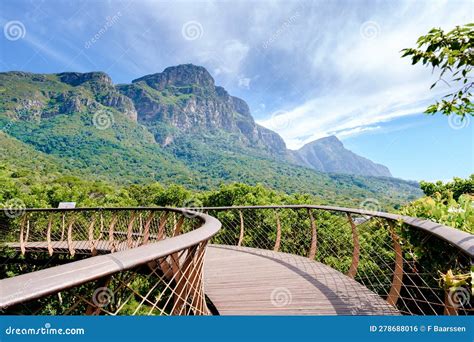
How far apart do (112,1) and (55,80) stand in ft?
456

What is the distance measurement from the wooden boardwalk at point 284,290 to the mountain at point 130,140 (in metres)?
21.5

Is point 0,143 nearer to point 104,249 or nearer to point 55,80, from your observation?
point 104,249

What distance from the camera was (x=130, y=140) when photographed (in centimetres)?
8981

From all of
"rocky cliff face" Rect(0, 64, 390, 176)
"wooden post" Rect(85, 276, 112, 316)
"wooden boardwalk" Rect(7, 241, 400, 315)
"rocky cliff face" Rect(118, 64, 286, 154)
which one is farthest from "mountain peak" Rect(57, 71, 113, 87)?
"wooden post" Rect(85, 276, 112, 316)

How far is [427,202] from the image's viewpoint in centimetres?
264

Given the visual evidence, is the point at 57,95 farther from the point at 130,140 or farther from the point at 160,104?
the point at 160,104

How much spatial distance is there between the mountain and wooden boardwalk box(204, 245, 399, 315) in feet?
70.6

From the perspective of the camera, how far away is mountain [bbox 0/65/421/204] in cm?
6369

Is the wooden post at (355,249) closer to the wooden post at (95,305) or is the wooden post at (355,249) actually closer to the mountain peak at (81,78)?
the wooden post at (95,305)

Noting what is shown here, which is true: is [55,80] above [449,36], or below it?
above

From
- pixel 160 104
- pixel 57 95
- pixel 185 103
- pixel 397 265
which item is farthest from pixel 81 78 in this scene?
pixel 397 265

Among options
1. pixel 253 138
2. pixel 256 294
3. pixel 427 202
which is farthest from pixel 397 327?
pixel 253 138

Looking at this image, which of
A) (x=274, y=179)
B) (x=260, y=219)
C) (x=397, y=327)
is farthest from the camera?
(x=274, y=179)

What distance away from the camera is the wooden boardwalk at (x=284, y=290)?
2615 mm
